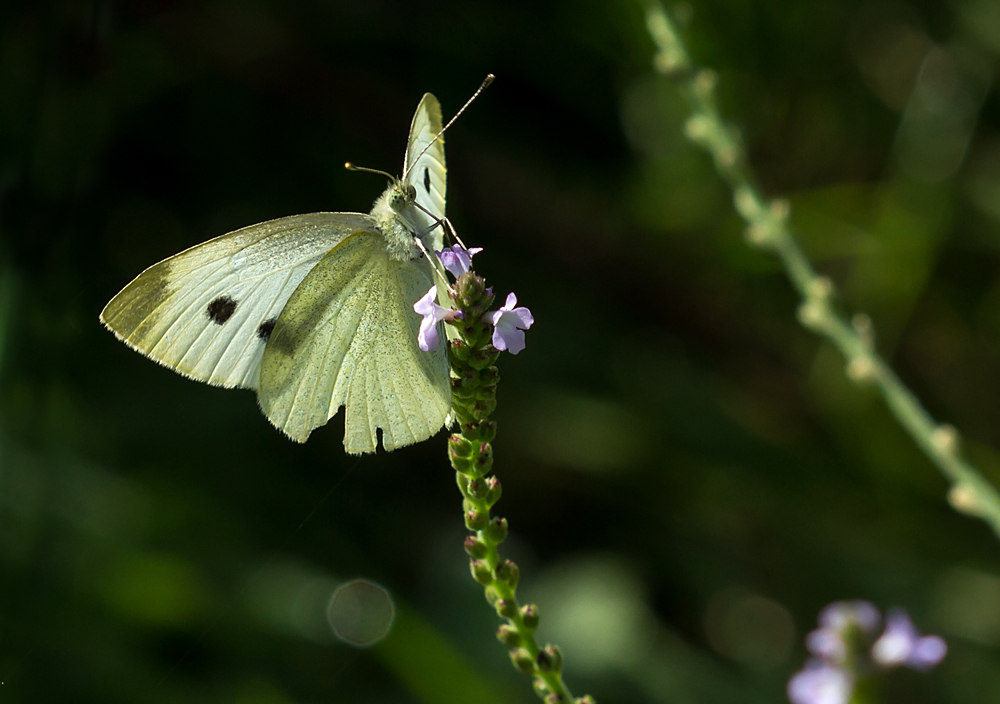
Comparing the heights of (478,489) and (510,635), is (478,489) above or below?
above

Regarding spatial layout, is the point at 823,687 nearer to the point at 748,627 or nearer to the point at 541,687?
the point at 541,687

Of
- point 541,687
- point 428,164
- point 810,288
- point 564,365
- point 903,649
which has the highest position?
point 564,365

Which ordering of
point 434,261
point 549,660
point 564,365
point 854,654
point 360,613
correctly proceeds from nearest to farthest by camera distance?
point 549,660, point 854,654, point 434,261, point 360,613, point 564,365

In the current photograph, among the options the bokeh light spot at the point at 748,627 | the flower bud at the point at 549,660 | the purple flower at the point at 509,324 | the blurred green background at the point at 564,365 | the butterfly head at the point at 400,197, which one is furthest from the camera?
the bokeh light spot at the point at 748,627

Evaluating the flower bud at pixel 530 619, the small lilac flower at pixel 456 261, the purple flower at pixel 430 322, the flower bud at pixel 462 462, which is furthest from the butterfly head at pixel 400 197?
the flower bud at pixel 530 619

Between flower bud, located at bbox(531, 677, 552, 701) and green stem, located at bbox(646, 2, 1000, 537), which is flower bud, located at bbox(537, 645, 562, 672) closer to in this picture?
flower bud, located at bbox(531, 677, 552, 701)

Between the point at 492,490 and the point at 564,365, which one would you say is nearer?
the point at 492,490

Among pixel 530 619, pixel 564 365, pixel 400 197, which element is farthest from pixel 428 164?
pixel 564 365

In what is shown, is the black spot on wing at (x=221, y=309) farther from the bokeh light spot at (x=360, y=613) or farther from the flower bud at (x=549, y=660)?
the bokeh light spot at (x=360, y=613)
